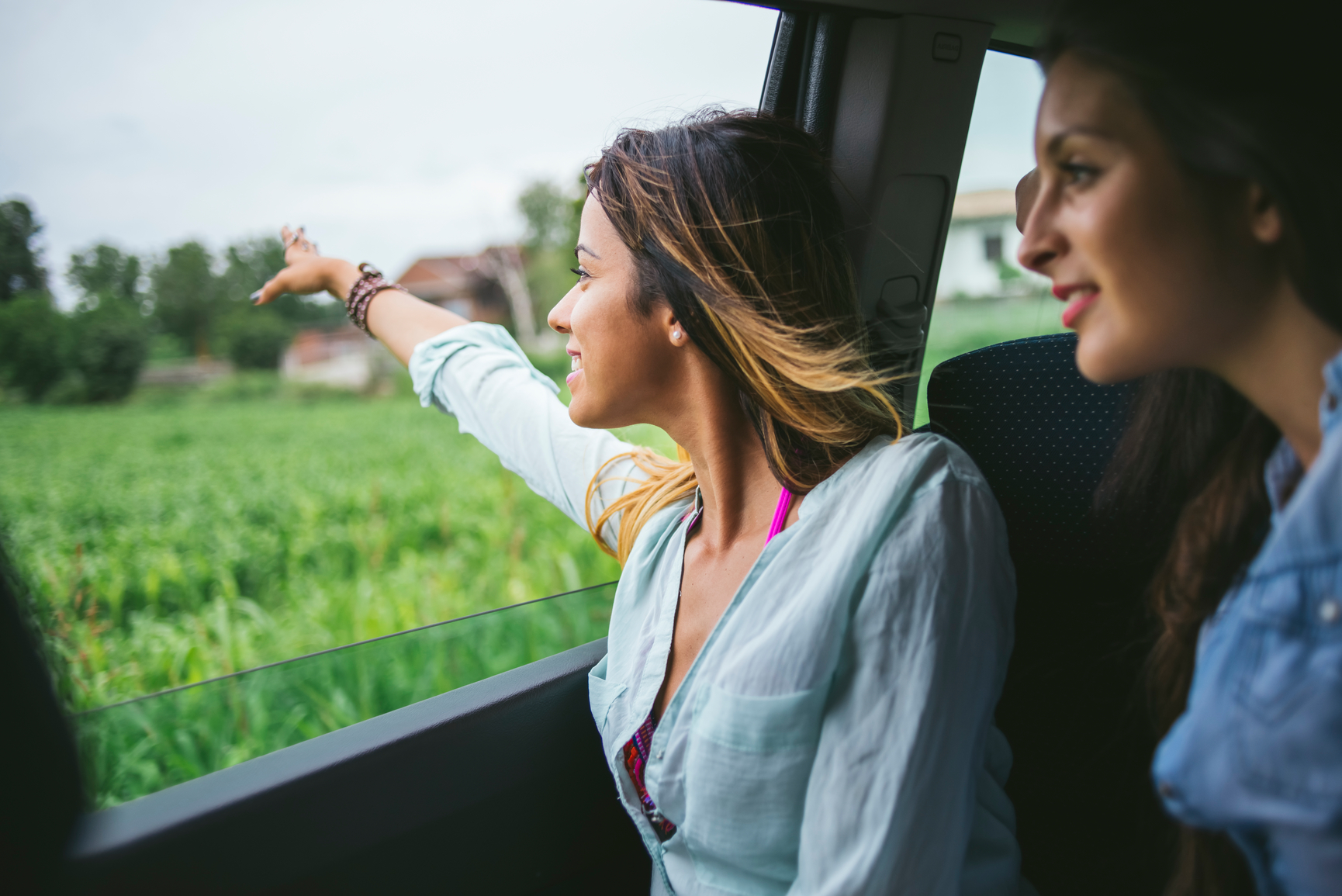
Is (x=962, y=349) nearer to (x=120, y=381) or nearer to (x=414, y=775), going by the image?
(x=414, y=775)

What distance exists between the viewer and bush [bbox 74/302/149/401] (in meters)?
2.62

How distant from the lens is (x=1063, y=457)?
119 cm

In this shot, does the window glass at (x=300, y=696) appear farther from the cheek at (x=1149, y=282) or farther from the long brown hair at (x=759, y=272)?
the cheek at (x=1149, y=282)

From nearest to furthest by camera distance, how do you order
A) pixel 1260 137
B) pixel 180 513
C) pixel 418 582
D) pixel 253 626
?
pixel 1260 137
pixel 253 626
pixel 418 582
pixel 180 513

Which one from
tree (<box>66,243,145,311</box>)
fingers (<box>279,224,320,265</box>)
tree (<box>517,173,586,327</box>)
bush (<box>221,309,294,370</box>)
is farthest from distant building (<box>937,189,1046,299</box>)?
bush (<box>221,309,294,370</box>)

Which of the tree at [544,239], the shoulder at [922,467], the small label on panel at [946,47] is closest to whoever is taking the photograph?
the shoulder at [922,467]

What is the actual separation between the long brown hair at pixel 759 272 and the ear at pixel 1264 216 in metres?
0.47

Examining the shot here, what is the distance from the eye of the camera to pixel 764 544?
1283 millimetres

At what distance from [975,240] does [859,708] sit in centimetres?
126

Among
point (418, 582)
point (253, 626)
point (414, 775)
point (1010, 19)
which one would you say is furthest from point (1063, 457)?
point (418, 582)

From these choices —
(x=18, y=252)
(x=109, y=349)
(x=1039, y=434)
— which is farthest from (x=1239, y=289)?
(x=109, y=349)

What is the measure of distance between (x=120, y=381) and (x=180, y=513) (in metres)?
1.39

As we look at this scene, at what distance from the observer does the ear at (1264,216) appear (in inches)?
26.8

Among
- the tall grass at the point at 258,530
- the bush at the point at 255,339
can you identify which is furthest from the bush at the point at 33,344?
the bush at the point at 255,339
